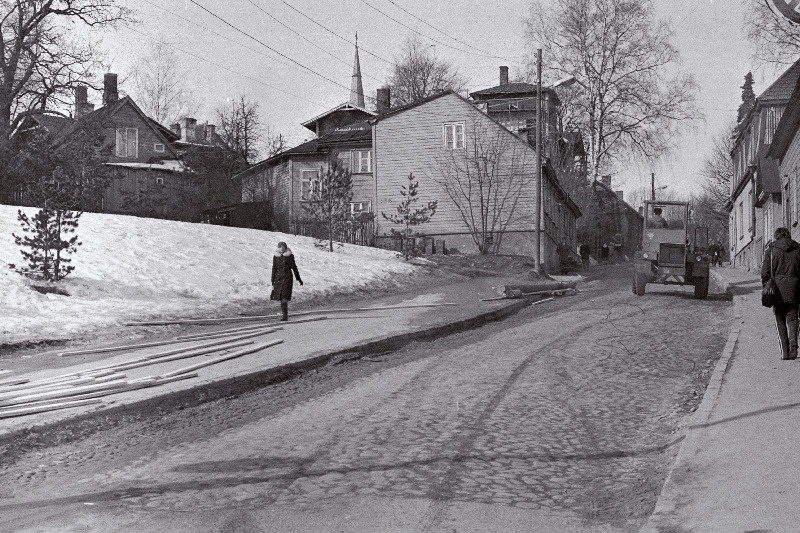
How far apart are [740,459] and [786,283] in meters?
5.80

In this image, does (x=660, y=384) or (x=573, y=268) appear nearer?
(x=660, y=384)

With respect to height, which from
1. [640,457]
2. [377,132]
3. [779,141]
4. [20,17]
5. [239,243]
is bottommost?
[640,457]

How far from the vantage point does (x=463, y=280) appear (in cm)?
3222

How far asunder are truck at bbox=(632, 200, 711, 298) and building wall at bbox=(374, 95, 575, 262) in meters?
17.2

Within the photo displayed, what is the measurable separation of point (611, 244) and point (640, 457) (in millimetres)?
76694

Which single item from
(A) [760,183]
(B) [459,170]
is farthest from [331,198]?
(A) [760,183]

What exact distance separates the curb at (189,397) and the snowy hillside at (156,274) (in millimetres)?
5477

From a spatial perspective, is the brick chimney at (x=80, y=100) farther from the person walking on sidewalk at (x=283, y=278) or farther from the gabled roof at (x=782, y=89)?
the gabled roof at (x=782, y=89)

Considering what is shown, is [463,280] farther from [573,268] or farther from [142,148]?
[142,148]

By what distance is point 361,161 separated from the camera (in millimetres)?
48719

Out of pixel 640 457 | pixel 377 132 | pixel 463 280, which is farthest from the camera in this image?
pixel 377 132

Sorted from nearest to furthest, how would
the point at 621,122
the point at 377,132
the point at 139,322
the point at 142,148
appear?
the point at 139,322 → the point at 377,132 → the point at 621,122 → the point at 142,148

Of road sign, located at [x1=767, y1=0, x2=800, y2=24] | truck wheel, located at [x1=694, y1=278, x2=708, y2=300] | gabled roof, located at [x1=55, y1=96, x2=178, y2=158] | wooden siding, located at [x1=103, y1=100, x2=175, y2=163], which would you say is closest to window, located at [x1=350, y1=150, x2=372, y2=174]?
gabled roof, located at [x1=55, y1=96, x2=178, y2=158]

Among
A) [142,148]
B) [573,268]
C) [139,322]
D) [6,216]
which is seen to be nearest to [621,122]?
[573,268]
